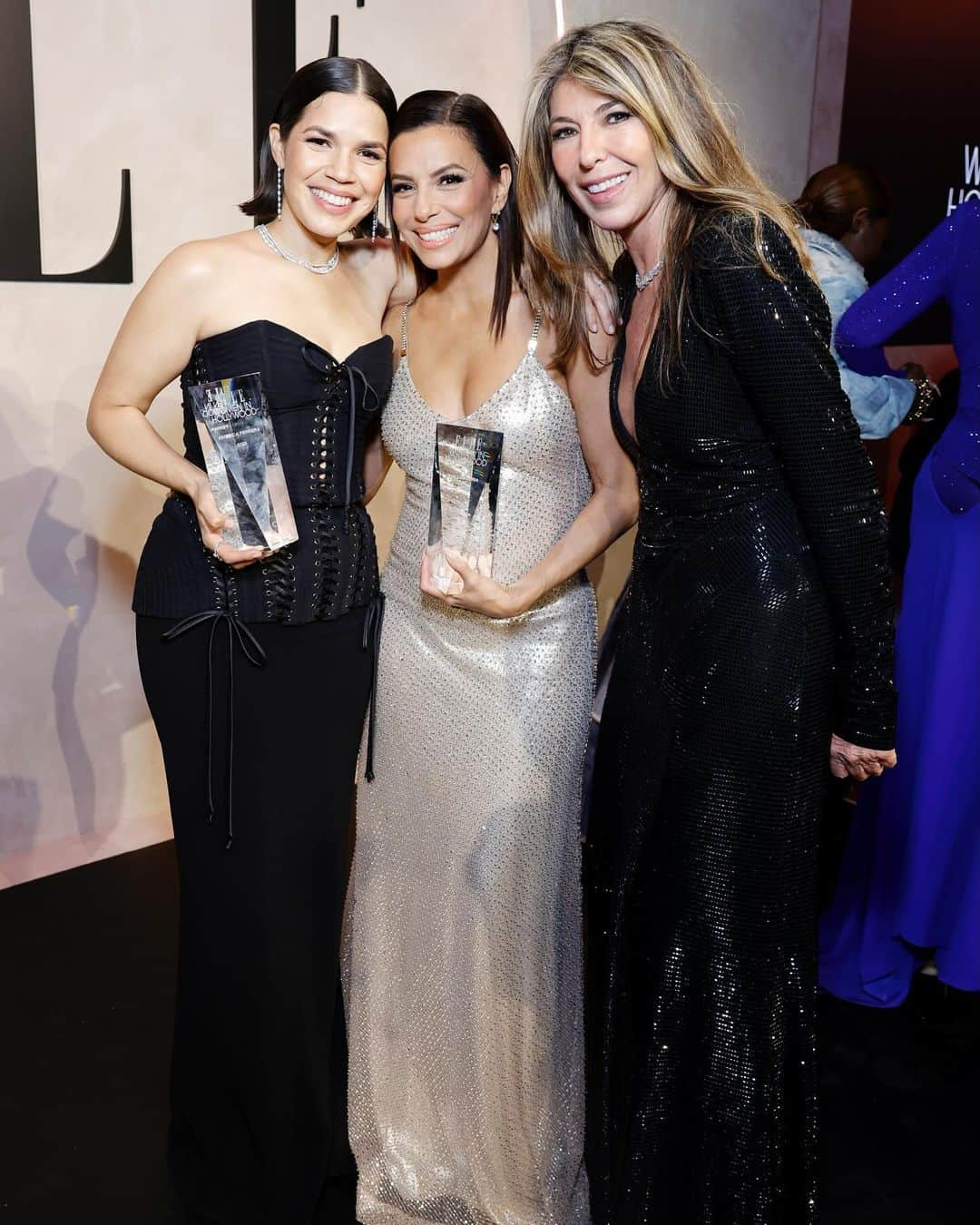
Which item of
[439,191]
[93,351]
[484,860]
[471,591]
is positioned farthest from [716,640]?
[93,351]

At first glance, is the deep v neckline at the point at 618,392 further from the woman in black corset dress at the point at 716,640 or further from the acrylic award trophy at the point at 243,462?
the acrylic award trophy at the point at 243,462

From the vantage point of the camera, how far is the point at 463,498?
1810 millimetres

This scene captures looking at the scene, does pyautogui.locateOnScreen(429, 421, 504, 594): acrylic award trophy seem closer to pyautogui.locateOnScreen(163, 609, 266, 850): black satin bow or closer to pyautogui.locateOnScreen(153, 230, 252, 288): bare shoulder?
pyautogui.locateOnScreen(163, 609, 266, 850): black satin bow

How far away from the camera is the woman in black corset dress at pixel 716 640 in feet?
5.27

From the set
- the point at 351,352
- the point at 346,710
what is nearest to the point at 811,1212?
the point at 346,710

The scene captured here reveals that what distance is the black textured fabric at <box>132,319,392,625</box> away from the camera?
6.35 feet

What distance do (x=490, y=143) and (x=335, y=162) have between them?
254mm

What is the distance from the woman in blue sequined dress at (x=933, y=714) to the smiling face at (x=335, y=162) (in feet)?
4.68

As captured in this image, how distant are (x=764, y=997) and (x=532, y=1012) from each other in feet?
1.68

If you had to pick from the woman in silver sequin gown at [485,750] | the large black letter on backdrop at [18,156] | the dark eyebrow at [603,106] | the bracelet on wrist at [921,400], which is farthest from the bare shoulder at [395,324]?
the bracelet on wrist at [921,400]

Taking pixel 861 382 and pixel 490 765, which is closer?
pixel 490 765

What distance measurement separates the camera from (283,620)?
1.98 m

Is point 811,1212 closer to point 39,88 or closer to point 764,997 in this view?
point 764,997

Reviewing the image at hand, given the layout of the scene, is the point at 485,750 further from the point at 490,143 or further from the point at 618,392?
the point at 490,143
